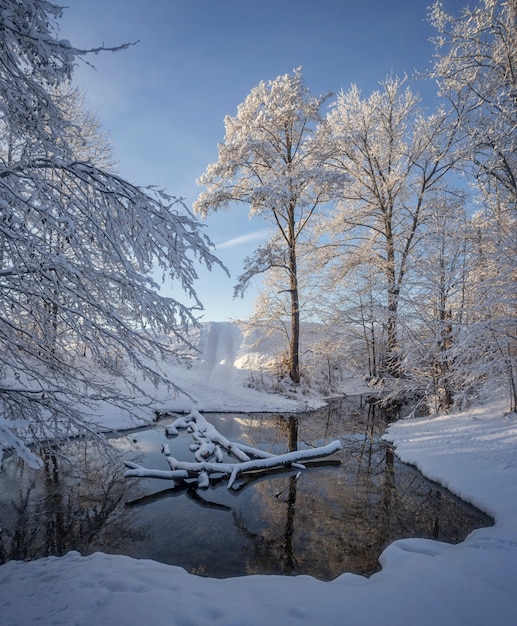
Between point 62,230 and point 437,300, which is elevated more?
point 437,300

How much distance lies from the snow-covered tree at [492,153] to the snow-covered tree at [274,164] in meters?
5.82

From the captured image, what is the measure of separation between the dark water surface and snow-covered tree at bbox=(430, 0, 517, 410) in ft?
11.7

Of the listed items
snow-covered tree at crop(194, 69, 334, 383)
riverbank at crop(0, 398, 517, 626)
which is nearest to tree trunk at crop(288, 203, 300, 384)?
snow-covered tree at crop(194, 69, 334, 383)

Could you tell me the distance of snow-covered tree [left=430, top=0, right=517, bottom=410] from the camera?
709 cm

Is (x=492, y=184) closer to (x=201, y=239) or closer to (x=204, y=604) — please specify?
(x=201, y=239)

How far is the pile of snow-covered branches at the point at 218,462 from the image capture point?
6504mm

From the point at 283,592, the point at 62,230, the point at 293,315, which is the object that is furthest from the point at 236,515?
the point at 293,315

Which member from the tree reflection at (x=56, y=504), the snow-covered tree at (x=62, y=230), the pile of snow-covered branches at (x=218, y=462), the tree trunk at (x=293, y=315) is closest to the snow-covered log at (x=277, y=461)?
the pile of snow-covered branches at (x=218, y=462)

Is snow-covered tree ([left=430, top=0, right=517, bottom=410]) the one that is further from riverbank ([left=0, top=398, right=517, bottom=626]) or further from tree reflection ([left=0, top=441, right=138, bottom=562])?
tree reflection ([left=0, top=441, right=138, bottom=562])

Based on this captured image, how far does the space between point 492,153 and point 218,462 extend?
403 inches

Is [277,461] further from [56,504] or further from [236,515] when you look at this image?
[56,504]

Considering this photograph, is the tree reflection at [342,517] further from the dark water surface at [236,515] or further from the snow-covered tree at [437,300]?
the snow-covered tree at [437,300]

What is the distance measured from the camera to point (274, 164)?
1543 centimetres

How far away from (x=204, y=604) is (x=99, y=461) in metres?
5.76
